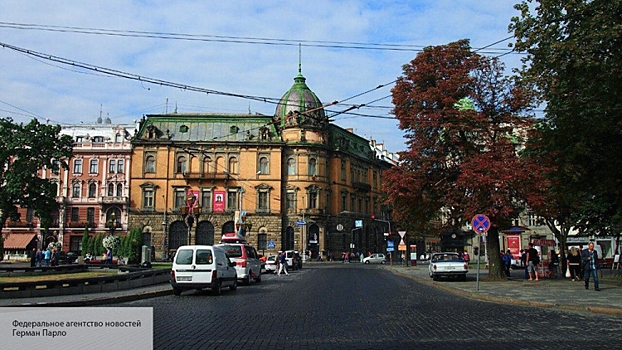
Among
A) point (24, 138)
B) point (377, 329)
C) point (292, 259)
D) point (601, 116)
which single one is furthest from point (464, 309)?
point (24, 138)

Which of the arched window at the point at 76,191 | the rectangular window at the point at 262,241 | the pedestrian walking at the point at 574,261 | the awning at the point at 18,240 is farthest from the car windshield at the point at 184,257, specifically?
the arched window at the point at 76,191

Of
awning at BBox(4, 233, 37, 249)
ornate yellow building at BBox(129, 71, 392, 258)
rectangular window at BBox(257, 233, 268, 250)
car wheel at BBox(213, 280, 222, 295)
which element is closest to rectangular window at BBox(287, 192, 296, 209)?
ornate yellow building at BBox(129, 71, 392, 258)

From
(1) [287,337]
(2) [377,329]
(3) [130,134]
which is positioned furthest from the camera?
(3) [130,134]

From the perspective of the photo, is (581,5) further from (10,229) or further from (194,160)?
(10,229)

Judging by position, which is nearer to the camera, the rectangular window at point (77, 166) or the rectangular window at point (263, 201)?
the rectangular window at point (77, 166)

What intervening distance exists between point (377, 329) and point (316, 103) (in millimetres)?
72106

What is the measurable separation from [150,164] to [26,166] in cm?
2994

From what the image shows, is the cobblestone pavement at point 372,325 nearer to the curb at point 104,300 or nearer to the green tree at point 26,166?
the curb at point 104,300

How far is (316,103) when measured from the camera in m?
83.6

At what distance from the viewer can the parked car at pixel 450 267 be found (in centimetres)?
3281

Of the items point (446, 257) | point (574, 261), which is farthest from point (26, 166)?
point (574, 261)

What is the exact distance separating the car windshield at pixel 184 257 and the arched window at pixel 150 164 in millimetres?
60786

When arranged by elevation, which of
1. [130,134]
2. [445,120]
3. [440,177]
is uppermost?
[130,134]

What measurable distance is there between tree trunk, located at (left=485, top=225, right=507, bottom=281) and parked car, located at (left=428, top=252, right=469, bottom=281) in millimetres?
1420
